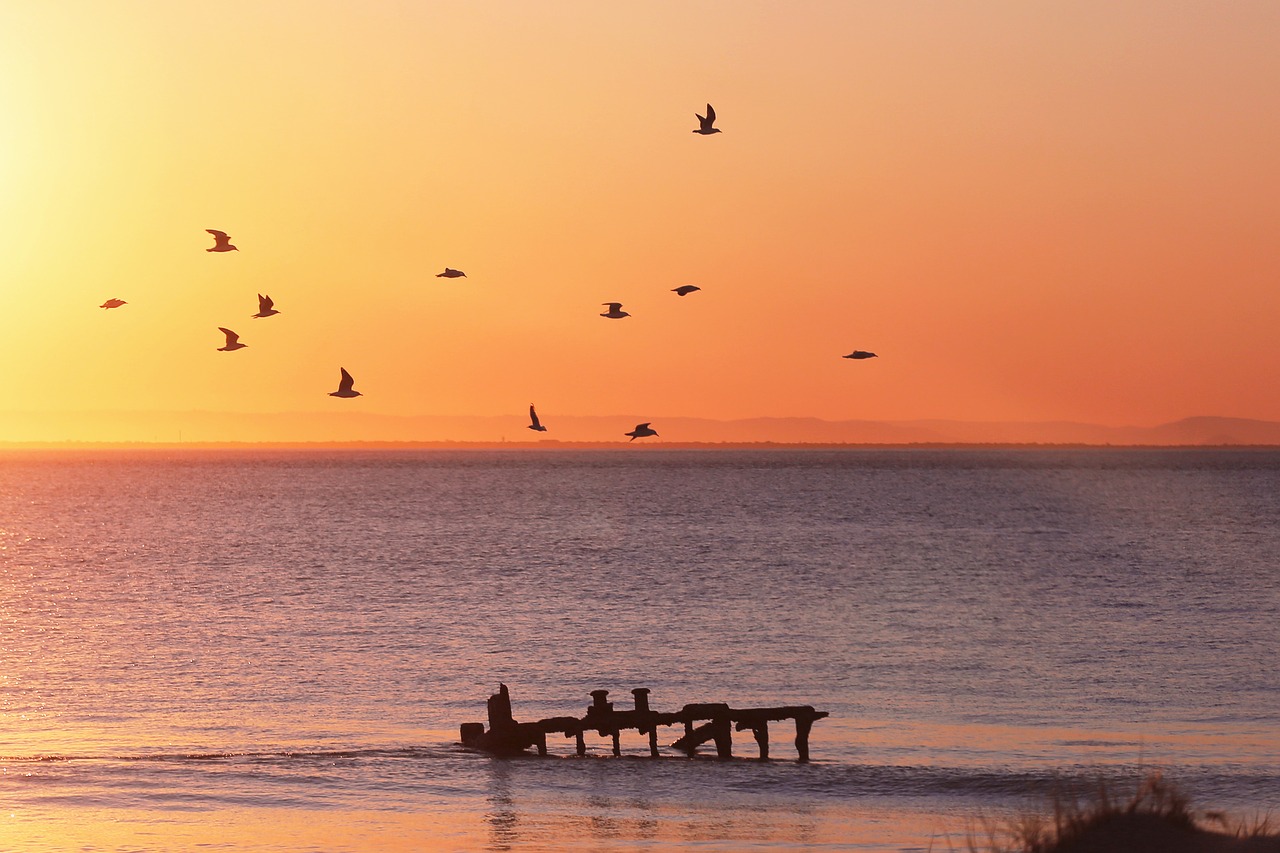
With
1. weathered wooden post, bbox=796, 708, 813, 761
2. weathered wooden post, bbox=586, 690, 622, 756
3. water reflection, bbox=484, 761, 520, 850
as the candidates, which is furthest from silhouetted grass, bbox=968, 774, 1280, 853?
weathered wooden post, bbox=586, 690, 622, 756

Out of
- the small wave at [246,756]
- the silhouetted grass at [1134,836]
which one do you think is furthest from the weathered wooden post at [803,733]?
the silhouetted grass at [1134,836]

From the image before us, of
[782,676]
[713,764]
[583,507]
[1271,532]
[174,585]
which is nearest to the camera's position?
[713,764]

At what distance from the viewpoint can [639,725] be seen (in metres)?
37.8

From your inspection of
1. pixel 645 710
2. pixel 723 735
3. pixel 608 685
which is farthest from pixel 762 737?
pixel 608 685

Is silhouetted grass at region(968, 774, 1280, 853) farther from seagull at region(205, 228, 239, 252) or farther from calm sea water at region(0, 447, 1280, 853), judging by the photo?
seagull at region(205, 228, 239, 252)

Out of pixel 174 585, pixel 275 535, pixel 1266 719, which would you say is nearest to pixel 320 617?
pixel 174 585

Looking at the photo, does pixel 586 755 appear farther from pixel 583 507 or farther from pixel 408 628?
pixel 583 507

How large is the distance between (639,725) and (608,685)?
33.8 ft

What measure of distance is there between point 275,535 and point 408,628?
226ft

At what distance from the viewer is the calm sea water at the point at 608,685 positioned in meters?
31.6

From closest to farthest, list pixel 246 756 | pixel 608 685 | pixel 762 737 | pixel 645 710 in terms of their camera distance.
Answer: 1. pixel 246 756
2. pixel 762 737
3. pixel 645 710
4. pixel 608 685

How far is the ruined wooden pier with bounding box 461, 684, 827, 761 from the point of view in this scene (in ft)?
122

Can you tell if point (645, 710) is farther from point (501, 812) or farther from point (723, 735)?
point (501, 812)

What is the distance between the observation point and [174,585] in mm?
83375
